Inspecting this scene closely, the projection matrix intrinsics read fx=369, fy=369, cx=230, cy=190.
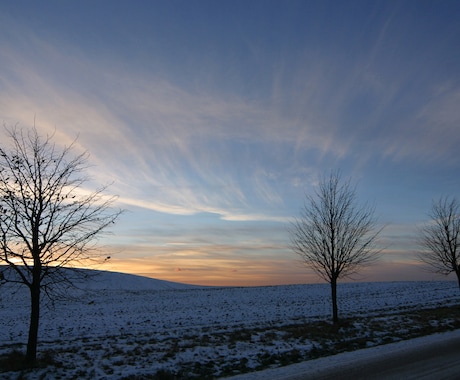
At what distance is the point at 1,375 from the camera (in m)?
9.45

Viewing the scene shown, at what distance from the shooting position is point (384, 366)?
30.8 ft

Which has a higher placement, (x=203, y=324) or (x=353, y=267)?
(x=353, y=267)

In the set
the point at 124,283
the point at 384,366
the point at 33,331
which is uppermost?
the point at 124,283

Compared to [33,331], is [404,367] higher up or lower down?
lower down

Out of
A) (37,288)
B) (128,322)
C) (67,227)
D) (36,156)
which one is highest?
(36,156)

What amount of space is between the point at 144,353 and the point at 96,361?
1.81m

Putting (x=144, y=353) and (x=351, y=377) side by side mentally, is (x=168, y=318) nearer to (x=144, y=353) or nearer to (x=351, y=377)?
(x=144, y=353)

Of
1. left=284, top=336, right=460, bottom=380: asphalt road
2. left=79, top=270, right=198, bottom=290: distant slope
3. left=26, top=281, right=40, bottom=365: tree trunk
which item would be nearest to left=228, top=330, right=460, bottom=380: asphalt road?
left=284, top=336, right=460, bottom=380: asphalt road

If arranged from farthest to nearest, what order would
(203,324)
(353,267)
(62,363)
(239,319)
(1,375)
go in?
(239,319) → (203,324) → (353,267) → (62,363) → (1,375)

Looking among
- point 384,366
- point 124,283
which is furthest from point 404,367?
point 124,283

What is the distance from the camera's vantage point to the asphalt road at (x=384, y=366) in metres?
8.51

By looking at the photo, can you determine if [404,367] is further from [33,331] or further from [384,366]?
[33,331]

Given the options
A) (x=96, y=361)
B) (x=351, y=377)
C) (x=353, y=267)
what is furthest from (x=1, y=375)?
(x=353, y=267)

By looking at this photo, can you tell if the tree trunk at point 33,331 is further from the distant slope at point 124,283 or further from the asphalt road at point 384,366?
the distant slope at point 124,283
